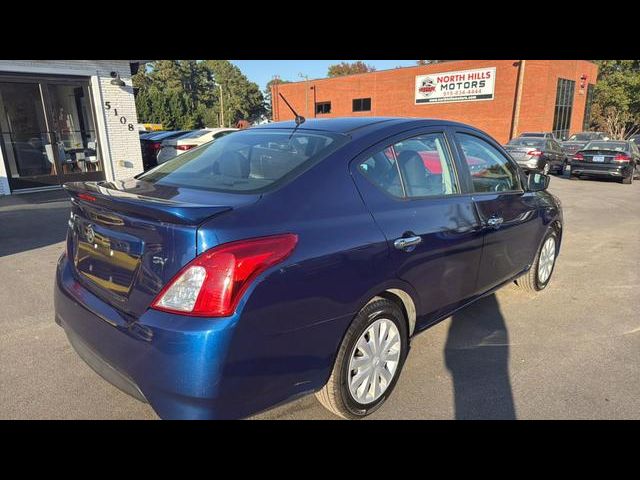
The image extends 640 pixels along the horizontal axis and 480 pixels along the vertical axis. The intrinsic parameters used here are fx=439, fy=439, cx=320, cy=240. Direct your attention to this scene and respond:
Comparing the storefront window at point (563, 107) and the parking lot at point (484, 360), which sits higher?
the storefront window at point (563, 107)

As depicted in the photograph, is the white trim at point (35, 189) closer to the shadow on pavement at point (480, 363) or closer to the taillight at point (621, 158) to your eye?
the shadow on pavement at point (480, 363)

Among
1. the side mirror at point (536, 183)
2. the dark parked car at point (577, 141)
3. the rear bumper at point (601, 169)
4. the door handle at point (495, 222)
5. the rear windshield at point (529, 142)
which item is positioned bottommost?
the rear bumper at point (601, 169)

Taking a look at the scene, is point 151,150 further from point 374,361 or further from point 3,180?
point 374,361

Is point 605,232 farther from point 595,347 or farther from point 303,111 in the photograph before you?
point 303,111

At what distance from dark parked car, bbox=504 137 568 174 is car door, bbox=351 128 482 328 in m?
12.8

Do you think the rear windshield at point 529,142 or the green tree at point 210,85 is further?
the green tree at point 210,85

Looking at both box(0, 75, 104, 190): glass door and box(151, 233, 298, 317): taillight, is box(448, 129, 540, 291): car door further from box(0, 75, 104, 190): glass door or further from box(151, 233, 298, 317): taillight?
box(0, 75, 104, 190): glass door

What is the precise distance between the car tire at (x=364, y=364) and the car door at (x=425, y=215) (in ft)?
0.78

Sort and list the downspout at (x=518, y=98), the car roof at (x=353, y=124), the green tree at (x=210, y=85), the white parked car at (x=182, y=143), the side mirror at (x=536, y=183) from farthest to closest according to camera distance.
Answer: the green tree at (x=210, y=85) → the downspout at (x=518, y=98) → the white parked car at (x=182, y=143) → the side mirror at (x=536, y=183) → the car roof at (x=353, y=124)

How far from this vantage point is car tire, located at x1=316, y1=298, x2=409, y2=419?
2.35m

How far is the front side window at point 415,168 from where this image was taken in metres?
2.63

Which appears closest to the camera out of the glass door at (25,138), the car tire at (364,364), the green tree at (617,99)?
the car tire at (364,364)

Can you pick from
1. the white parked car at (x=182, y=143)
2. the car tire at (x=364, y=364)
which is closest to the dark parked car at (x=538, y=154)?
the white parked car at (x=182, y=143)

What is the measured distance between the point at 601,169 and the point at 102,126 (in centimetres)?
1540
